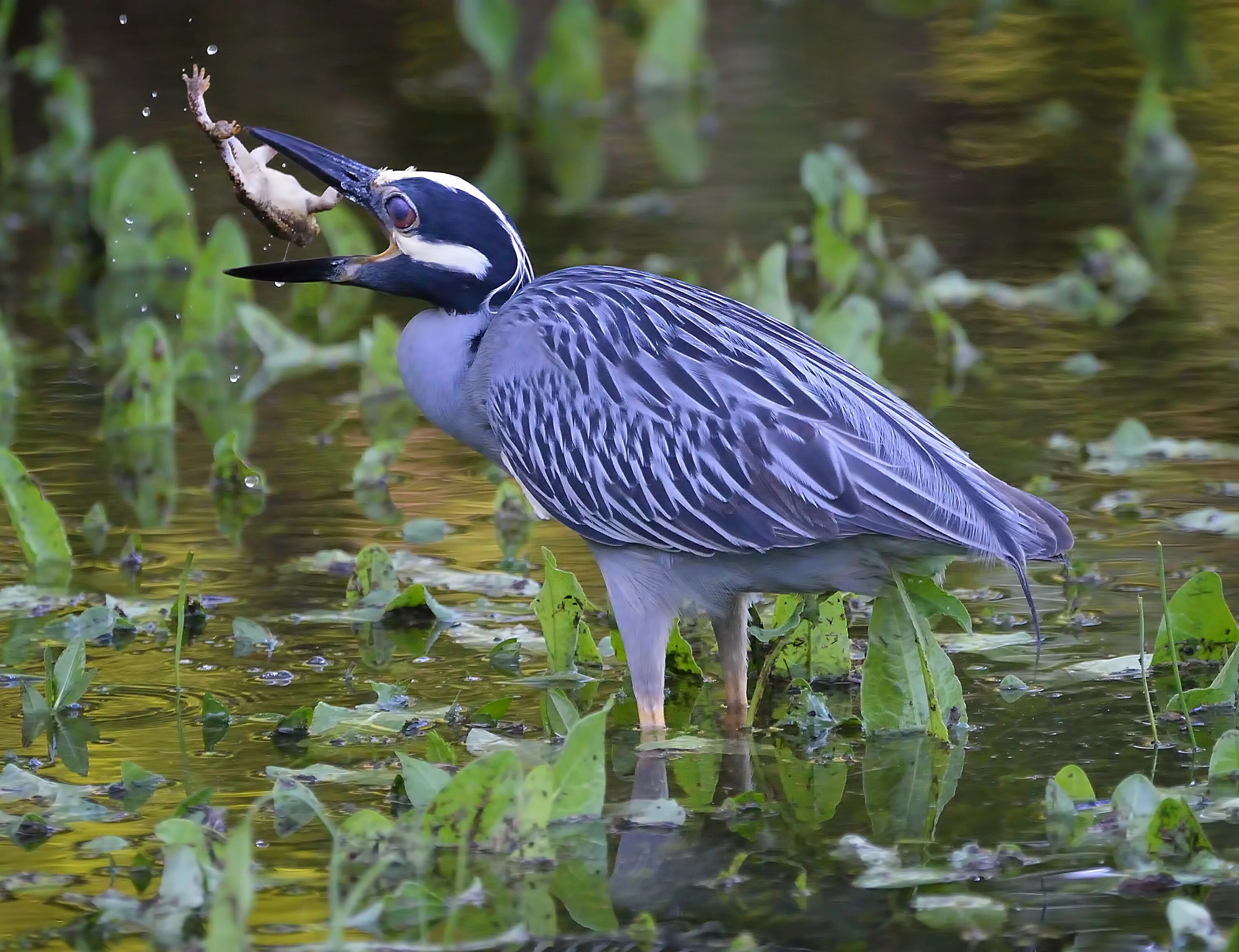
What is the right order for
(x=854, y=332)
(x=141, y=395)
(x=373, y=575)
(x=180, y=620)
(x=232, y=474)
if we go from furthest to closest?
(x=141, y=395) → (x=854, y=332) → (x=232, y=474) → (x=373, y=575) → (x=180, y=620)

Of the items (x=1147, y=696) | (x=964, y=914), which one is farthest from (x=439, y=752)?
(x=1147, y=696)

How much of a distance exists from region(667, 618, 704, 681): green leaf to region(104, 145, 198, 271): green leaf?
578cm

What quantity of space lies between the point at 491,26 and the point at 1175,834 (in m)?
11.4

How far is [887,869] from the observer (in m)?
4.62

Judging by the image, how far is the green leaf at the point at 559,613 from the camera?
19.4 ft

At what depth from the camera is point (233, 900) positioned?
3.80m

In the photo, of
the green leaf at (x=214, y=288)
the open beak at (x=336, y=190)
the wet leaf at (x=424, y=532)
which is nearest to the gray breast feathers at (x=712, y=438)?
the open beak at (x=336, y=190)

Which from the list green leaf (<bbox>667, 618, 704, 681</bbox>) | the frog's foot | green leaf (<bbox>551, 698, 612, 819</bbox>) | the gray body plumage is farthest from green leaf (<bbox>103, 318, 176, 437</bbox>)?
green leaf (<bbox>551, 698, 612, 819</bbox>)

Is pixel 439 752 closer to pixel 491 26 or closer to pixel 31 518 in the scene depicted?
pixel 31 518

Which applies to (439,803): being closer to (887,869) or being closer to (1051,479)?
(887,869)

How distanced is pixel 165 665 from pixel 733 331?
2.00 meters

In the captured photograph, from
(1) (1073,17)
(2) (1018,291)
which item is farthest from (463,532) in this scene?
(1) (1073,17)

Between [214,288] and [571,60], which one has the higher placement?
[571,60]

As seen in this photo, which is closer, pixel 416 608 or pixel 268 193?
pixel 268 193
